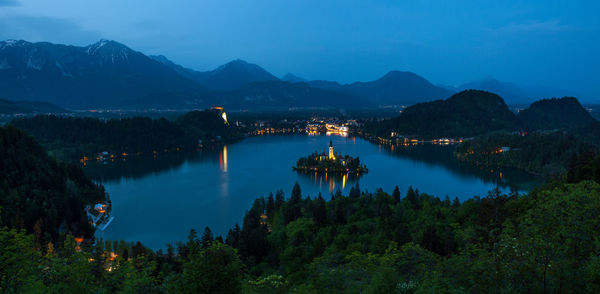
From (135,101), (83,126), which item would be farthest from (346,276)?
(135,101)

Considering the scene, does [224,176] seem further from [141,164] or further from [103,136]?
[103,136]

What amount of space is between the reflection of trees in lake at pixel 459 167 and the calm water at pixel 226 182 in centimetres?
9

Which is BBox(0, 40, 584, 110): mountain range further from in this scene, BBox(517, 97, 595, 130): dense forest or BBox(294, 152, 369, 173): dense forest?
BBox(294, 152, 369, 173): dense forest

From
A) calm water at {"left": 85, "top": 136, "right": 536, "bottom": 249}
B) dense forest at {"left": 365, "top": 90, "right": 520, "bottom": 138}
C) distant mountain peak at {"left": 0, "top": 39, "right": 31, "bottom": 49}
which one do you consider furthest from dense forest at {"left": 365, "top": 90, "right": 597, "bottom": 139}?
distant mountain peak at {"left": 0, "top": 39, "right": 31, "bottom": 49}

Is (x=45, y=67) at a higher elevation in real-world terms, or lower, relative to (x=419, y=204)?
higher

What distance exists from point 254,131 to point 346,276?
84379 mm

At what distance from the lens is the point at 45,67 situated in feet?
547

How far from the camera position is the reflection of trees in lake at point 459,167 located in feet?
123

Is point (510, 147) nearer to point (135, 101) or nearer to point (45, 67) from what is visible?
point (135, 101)

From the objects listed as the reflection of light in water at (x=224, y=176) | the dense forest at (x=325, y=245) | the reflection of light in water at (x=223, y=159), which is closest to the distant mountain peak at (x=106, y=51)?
the reflection of light in water at (x=223, y=159)

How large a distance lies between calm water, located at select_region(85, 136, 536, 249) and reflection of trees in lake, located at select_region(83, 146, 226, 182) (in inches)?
4.0

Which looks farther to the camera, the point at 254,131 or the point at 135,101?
the point at 135,101

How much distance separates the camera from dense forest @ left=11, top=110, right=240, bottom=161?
53.8 meters

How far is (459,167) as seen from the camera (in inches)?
1810
